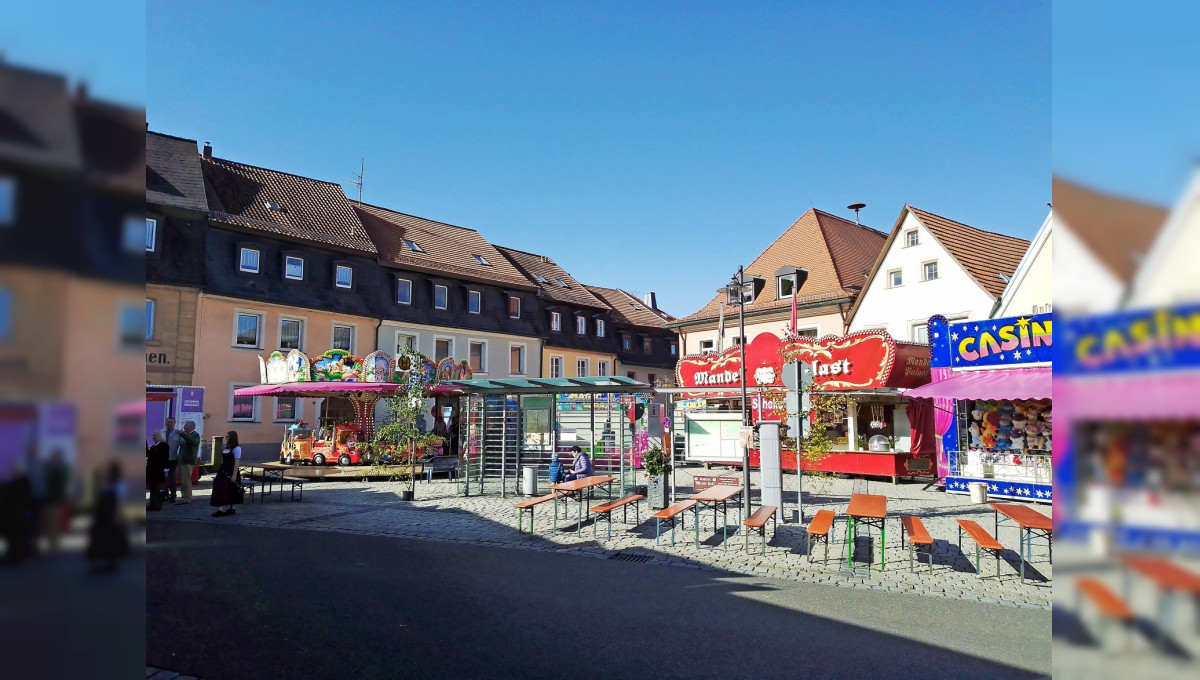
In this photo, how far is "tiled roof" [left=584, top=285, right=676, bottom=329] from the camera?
5037 cm

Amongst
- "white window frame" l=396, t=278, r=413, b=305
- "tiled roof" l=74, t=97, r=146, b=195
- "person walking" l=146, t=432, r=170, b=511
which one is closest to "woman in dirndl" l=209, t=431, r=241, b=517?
"person walking" l=146, t=432, r=170, b=511

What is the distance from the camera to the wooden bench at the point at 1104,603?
78cm

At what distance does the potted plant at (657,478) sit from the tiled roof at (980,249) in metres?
14.6

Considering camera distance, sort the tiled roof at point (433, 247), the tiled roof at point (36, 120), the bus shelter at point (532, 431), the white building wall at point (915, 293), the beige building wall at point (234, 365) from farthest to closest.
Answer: the tiled roof at point (433, 247) < the beige building wall at point (234, 365) < the white building wall at point (915, 293) < the bus shelter at point (532, 431) < the tiled roof at point (36, 120)

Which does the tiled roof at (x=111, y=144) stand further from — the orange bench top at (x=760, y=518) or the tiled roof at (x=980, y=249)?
the tiled roof at (x=980, y=249)

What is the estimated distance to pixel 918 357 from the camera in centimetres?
2238

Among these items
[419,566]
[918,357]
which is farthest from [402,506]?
[918,357]

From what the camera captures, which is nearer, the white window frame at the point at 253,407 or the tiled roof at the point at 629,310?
the white window frame at the point at 253,407

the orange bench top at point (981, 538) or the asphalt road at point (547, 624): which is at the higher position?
the orange bench top at point (981, 538)

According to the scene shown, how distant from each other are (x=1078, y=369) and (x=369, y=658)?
607 centimetres

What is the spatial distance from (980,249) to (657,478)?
17.3m

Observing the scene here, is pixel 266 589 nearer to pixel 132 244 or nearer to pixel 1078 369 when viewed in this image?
pixel 132 244

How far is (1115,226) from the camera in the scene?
31.6 inches

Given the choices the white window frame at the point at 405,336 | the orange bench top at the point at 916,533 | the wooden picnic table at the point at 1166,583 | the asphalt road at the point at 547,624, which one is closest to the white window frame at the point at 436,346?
the white window frame at the point at 405,336
